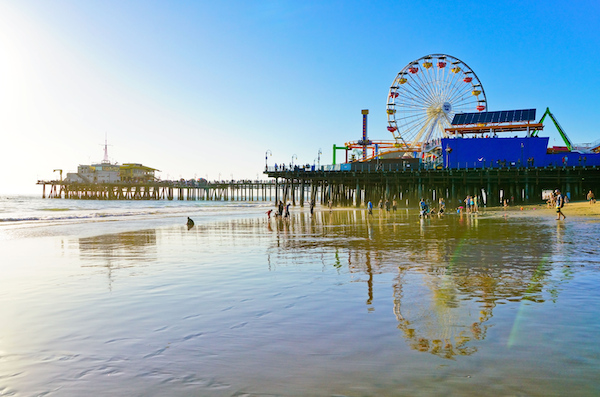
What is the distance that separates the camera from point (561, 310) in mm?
6578

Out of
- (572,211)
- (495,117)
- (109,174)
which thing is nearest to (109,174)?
(109,174)

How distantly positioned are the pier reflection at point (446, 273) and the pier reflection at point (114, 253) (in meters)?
4.19

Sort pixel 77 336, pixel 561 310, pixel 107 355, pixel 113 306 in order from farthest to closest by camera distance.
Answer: pixel 113 306
pixel 561 310
pixel 77 336
pixel 107 355

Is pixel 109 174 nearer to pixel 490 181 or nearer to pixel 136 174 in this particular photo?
pixel 136 174

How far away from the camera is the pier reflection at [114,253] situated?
12.1 meters

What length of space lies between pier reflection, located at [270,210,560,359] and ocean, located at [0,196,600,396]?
4 cm

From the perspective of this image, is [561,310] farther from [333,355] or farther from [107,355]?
[107,355]

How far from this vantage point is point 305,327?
19.6 feet

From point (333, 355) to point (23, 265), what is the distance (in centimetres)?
1130

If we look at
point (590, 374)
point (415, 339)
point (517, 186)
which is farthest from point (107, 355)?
point (517, 186)

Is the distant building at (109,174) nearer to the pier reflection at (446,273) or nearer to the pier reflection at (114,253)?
the pier reflection at (114,253)

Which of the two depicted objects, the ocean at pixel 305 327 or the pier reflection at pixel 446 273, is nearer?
the ocean at pixel 305 327

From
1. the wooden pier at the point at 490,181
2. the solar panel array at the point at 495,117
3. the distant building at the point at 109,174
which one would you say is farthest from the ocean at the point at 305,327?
the distant building at the point at 109,174

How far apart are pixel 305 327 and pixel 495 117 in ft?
213
